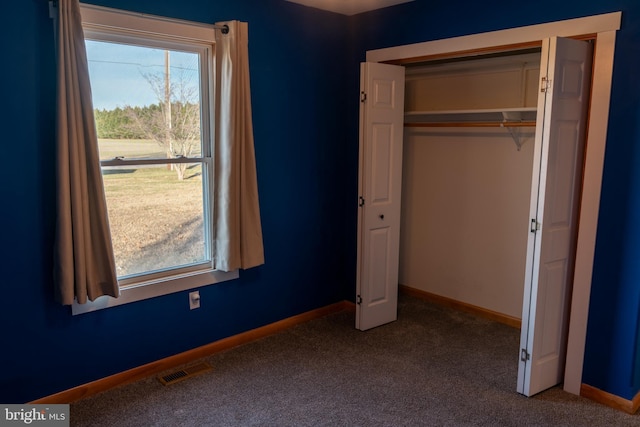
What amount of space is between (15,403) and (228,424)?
112cm

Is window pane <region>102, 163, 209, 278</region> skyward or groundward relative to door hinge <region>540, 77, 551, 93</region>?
groundward

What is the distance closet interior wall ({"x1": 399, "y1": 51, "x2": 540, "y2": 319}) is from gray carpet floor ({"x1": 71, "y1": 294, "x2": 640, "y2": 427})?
607 mm

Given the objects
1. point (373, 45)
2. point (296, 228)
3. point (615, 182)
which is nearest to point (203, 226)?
point (296, 228)

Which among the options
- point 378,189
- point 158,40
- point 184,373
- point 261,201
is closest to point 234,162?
point 261,201

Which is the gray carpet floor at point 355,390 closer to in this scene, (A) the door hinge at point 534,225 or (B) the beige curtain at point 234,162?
(B) the beige curtain at point 234,162

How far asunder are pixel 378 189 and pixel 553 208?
1.31 m

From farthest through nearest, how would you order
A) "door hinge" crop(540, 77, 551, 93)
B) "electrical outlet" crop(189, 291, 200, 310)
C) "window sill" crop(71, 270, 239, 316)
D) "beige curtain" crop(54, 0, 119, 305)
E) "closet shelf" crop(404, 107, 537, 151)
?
"closet shelf" crop(404, 107, 537, 151) → "electrical outlet" crop(189, 291, 200, 310) → "window sill" crop(71, 270, 239, 316) → "door hinge" crop(540, 77, 551, 93) → "beige curtain" crop(54, 0, 119, 305)

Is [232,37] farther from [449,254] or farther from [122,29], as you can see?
[449,254]

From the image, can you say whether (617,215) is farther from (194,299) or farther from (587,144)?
(194,299)

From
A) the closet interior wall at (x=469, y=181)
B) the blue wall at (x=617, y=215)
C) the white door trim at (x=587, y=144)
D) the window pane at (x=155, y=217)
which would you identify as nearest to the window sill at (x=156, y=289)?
the window pane at (x=155, y=217)

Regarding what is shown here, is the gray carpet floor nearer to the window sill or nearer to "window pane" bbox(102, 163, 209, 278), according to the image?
the window sill

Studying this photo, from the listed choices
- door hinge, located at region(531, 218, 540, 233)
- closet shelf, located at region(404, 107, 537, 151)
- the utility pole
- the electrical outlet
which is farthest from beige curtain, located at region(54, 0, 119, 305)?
closet shelf, located at region(404, 107, 537, 151)

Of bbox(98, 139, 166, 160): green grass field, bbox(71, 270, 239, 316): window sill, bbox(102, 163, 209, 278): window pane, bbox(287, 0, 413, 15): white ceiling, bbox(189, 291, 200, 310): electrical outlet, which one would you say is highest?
bbox(287, 0, 413, 15): white ceiling

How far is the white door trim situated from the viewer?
263 cm
